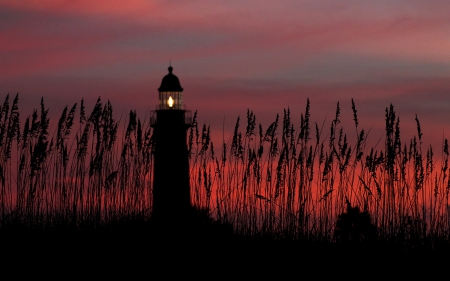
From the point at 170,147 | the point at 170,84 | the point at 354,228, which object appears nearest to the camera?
the point at 354,228

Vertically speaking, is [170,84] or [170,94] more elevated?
[170,84]

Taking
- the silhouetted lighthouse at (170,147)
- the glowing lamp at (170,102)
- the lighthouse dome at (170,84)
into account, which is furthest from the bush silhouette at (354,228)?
the lighthouse dome at (170,84)

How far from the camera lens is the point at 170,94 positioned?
13875mm

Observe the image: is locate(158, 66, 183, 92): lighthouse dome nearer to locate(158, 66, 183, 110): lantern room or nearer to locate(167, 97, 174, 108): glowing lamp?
locate(158, 66, 183, 110): lantern room

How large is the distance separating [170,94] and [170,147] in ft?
5.06

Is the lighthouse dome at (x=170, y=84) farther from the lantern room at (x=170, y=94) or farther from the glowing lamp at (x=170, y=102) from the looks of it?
the glowing lamp at (x=170, y=102)

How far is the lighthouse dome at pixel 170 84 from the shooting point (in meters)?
14.0

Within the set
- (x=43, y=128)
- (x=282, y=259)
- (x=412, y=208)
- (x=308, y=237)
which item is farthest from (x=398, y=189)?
(x=43, y=128)

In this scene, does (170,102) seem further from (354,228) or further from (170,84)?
(354,228)

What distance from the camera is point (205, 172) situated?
8.45m

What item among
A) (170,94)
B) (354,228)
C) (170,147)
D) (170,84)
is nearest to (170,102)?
(170,94)

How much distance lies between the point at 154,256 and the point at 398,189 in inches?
133

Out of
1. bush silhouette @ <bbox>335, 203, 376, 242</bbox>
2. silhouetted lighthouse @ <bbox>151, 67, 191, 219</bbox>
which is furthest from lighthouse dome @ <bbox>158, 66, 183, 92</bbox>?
bush silhouette @ <bbox>335, 203, 376, 242</bbox>

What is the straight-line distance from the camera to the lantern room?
13781mm
